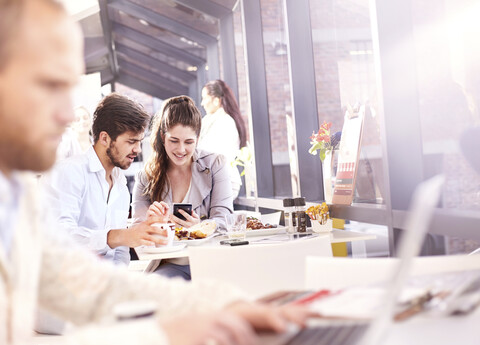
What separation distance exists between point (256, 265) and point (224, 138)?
3858mm

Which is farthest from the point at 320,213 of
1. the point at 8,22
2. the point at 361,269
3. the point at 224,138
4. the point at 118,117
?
the point at 224,138

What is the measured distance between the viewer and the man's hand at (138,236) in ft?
9.82

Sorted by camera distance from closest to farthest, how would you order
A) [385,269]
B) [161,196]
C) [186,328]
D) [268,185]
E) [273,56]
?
[186,328] < [385,269] < [161,196] < [273,56] < [268,185]

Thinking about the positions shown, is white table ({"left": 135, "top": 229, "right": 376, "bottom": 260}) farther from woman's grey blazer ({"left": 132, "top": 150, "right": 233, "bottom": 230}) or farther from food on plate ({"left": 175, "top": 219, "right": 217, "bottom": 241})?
woman's grey blazer ({"left": 132, "top": 150, "right": 233, "bottom": 230})

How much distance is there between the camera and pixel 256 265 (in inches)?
91.4

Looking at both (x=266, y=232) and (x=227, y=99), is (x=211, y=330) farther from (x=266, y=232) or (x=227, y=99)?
(x=227, y=99)

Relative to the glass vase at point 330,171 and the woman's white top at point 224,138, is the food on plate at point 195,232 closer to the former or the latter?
the glass vase at point 330,171

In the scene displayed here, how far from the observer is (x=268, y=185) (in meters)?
6.23

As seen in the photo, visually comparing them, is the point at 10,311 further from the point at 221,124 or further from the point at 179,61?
the point at 179,61

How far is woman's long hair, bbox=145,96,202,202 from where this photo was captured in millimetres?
3980

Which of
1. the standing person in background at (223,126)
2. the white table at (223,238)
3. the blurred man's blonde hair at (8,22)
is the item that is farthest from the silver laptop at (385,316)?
the standing person in background at (223,126)

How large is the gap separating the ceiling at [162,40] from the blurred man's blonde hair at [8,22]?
6.14m

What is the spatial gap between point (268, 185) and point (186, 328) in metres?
5.34

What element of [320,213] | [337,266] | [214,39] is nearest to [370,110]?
[320,213]
